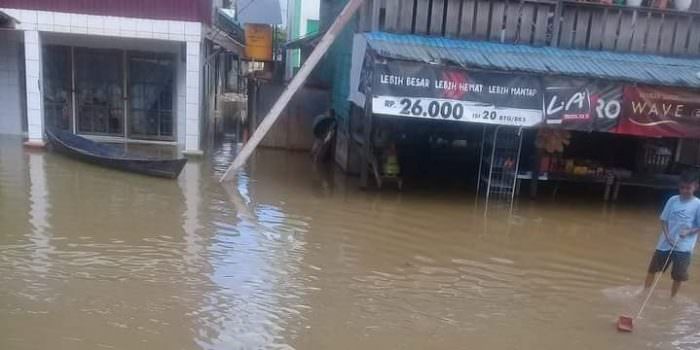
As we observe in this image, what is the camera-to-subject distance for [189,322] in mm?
5625

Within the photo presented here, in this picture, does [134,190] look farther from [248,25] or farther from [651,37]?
[651,37]

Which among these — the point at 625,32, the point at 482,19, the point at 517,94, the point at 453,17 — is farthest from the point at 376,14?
the point at 625,32

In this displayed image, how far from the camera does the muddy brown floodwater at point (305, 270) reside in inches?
221

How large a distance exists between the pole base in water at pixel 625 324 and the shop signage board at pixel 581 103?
5425 millimetres

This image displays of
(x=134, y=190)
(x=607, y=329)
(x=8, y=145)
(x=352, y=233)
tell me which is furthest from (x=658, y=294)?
(x=8, y=145)

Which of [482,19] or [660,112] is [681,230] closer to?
[660,112]

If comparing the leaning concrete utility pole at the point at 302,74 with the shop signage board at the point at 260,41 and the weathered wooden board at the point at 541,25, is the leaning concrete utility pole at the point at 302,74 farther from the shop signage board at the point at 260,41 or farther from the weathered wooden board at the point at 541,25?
the shop signage board at the point at 260,41

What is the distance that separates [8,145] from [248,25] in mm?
7475

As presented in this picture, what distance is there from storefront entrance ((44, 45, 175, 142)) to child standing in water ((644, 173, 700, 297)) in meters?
12.4

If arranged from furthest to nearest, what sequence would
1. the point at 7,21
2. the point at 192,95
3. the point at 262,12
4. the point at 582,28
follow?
the point at 262,12
the point at 192,95
the point at 7,21
the point at 582,28

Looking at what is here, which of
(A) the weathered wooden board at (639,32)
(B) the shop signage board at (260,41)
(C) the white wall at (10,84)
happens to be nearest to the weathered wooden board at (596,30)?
(A) the weathered wooden board at (639,32)

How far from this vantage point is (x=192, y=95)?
1384 centimetres

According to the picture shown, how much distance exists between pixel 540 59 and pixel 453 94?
1.96m

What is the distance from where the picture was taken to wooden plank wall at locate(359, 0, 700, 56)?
38.3 feet
